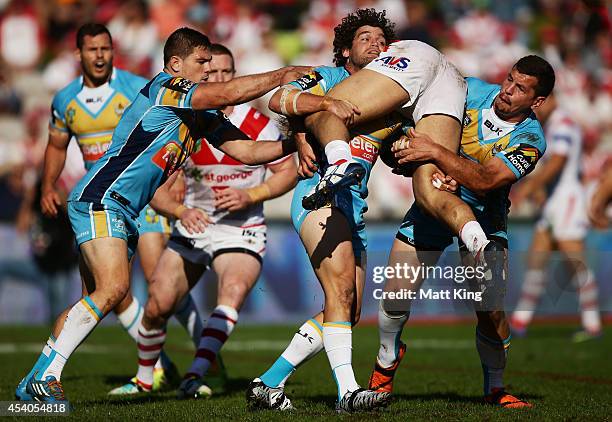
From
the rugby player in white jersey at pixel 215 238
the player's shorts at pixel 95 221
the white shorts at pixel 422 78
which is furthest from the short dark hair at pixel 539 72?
the player's shorts at pixel 95 221

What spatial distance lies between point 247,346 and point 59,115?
506 centimetres

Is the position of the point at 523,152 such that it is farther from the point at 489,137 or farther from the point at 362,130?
the point at 362,130

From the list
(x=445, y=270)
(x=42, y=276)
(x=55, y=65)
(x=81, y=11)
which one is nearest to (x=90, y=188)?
(x=445, y=270)

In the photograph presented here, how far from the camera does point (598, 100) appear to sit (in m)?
22.1

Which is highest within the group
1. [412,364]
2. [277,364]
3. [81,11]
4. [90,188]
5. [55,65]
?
[81,11]

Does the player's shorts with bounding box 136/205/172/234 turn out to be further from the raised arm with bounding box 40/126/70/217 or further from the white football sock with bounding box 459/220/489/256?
the white football sock with bounding box 459/220/489/256

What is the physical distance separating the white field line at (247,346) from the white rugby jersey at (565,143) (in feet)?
9.83

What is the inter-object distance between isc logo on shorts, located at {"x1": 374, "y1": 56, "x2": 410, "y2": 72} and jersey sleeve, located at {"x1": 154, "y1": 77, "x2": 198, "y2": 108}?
139 cm

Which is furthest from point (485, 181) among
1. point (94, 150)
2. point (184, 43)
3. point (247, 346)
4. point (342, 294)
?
point (247, 346)

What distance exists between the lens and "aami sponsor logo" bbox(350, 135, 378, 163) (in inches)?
296

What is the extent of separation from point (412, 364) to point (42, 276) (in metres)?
7.94

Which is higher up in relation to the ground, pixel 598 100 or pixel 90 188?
pixel 598 100

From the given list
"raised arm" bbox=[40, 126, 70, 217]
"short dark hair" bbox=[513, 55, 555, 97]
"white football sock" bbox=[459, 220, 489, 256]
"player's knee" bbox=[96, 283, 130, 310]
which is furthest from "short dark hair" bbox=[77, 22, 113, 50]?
"white football sock" bbox=[459, 220, 489, 256]

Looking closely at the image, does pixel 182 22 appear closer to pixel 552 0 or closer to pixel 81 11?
pixel 81 11
